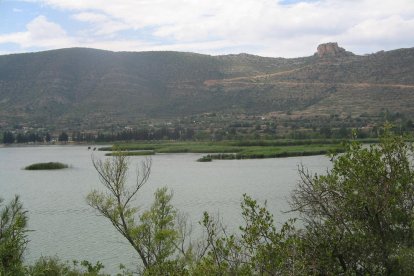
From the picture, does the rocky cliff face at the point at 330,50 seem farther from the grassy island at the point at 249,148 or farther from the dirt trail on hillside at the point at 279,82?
the grassy island at the point at 249,148

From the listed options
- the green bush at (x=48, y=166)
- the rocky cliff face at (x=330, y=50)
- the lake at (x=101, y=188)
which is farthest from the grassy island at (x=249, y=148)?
the rocky cliff face at (x=330, y=50)

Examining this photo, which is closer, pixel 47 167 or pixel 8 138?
pixel 47 167

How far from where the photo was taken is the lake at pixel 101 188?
28750 millimetres

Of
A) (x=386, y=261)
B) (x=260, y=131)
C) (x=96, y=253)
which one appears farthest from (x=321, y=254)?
(x=260, y=131)

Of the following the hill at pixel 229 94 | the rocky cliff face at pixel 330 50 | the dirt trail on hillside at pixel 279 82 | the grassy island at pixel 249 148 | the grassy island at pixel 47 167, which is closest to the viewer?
the grassy island at pixel 47 167

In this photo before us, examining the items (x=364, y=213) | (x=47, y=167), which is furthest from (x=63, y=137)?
(x=364, y=213)

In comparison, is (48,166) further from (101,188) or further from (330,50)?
(330,50)

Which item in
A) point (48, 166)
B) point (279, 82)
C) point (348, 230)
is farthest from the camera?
point (279, 82)

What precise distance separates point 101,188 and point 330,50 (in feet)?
498

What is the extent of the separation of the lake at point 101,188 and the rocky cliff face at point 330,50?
4736 inches

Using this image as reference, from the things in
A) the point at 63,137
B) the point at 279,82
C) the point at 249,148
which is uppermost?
the point at 279,82

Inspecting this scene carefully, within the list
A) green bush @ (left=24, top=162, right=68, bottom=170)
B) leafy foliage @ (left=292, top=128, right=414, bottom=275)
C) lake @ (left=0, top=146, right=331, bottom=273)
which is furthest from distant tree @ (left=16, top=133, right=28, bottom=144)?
leafy foliage @ (left=292, top=128, right=414, bottom=275)

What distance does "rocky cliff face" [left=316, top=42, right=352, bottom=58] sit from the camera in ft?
624

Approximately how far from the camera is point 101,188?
179 feet
